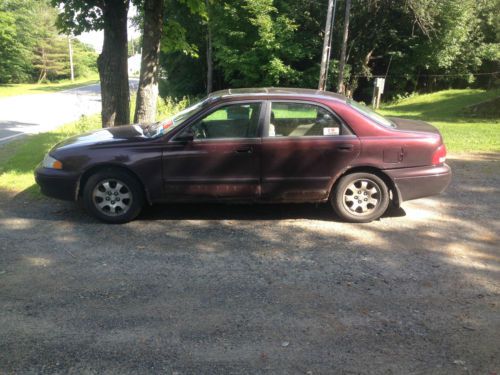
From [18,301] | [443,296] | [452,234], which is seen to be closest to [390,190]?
[452,234]

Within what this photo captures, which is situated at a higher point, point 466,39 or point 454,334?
point 466,39

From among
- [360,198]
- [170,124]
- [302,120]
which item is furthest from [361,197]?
[170,124]

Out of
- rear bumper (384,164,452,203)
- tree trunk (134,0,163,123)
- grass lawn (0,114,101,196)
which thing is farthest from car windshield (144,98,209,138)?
tree trunk (134,0,163,123)

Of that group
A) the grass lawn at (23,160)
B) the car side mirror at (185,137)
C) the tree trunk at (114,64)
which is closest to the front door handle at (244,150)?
the car side mirror at (185,137)

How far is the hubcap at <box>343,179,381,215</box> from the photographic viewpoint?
19.4ft

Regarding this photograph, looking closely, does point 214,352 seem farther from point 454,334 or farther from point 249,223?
point 249,223

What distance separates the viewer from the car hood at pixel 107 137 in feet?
19.5

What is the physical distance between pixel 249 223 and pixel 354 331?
264 centimetres

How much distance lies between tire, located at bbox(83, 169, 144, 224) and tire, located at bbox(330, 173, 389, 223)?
2.48 m

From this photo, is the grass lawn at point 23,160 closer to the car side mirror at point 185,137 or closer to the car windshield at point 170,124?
the car windshield at point 170,124

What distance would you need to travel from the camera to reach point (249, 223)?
19.6 feet

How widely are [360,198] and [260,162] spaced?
4.45 feet

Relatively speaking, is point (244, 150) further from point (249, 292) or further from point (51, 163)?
point (51, 163)

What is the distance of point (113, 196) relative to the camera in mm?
5844
